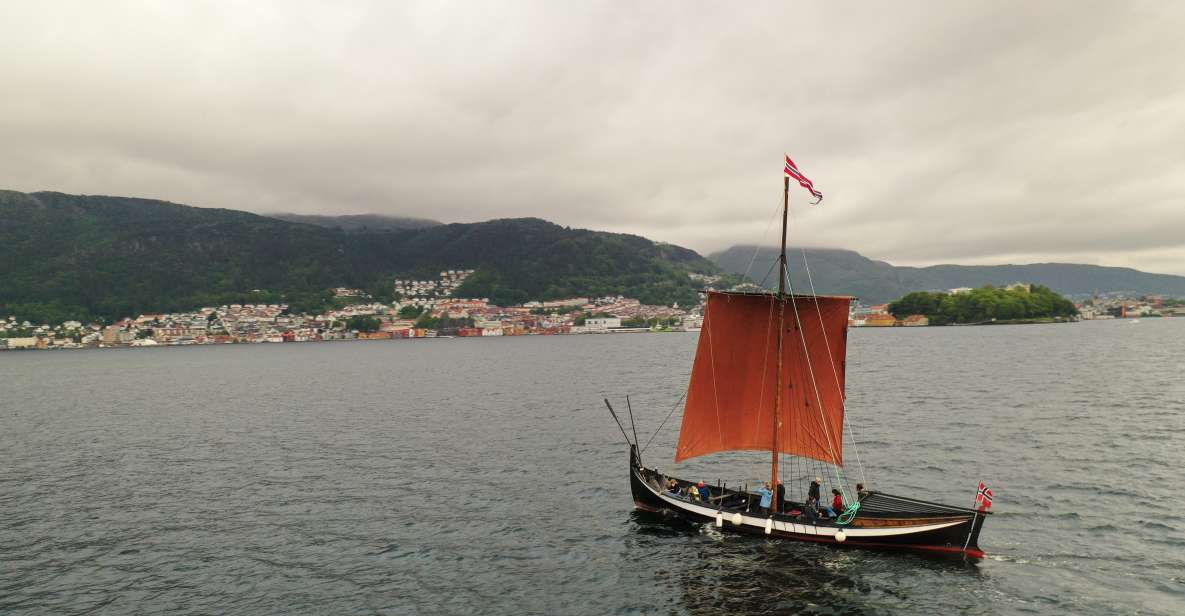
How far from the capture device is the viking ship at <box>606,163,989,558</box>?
32.8 meters

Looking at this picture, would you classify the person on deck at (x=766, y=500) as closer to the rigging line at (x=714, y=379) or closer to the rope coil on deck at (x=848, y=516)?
the rope coil on deck at (x=848, y=516)

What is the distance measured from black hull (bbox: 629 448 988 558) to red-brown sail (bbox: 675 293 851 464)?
2.84m

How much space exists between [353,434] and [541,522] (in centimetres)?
3262

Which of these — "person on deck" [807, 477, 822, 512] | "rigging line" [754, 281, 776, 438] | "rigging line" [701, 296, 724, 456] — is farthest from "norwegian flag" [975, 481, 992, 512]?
"rigging line" [701, 296, 724, 456]

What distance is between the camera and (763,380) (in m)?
35.6

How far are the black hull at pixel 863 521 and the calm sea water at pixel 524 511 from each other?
77cm

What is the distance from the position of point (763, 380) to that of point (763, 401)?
3.95 feet

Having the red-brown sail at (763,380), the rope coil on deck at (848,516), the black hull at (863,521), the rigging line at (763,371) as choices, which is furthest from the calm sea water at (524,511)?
the rigging line at (763,371)

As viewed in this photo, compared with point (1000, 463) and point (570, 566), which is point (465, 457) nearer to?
point (570, 566)

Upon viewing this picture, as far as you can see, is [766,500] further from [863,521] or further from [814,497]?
[863,521]

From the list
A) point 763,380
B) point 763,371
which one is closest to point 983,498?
point 763,380

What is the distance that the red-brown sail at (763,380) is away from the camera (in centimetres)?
3422

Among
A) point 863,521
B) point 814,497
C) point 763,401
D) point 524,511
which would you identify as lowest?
point 524,511

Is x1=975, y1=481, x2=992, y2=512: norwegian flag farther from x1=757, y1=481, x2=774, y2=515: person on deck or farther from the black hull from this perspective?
x1=757, y1=481, x2=774, y2=515: person on deck
